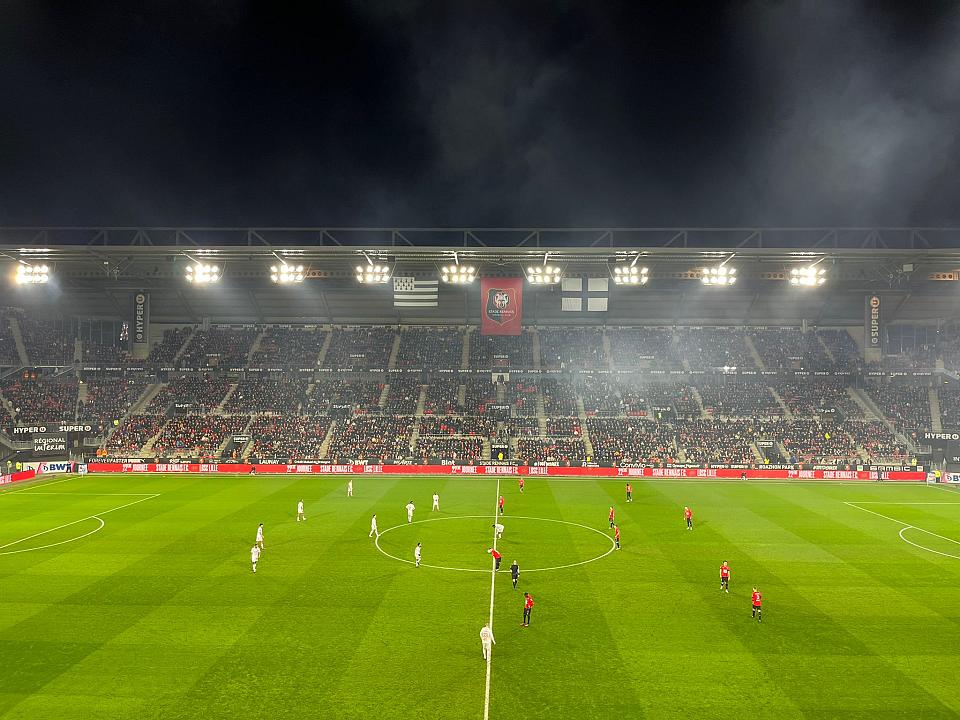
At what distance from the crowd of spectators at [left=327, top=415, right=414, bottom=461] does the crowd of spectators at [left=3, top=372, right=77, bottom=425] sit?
27.1 m

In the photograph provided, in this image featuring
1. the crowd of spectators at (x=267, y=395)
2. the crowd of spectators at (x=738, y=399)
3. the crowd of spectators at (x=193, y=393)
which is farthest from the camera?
the crowd of spectators at (x=193, y=393)

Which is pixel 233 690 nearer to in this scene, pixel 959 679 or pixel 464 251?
pixel 959 679

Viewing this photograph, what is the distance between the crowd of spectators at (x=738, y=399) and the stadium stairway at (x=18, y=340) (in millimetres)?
72652

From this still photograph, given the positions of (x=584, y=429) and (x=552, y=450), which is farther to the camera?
(x=584, y=429)

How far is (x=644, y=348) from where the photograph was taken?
73.4 metres

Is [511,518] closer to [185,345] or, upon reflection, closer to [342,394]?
[342,394]

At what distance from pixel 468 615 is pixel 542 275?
122 ft

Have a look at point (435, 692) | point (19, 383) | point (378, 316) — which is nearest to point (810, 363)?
point (378, 316)

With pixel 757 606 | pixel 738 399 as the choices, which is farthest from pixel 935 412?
pixel 757 606

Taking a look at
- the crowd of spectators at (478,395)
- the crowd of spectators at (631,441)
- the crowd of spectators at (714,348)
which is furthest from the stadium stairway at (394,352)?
the crowd of spectators at (714,348)

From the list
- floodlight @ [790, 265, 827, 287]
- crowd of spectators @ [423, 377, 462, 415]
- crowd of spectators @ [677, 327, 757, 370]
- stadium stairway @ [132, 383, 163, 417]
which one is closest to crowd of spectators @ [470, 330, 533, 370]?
crowd of spectators @ [423, 377, 462, 415]

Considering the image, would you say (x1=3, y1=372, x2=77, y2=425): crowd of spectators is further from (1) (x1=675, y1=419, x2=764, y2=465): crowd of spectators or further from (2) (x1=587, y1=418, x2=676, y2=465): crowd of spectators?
(1) (x1=675, y1=419, x2=764, y2=465): crowd of spectators

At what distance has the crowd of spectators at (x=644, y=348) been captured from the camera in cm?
7175

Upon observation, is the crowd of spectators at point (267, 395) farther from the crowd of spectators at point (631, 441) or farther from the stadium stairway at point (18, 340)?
the crowd of spectators at point (631, 441)
